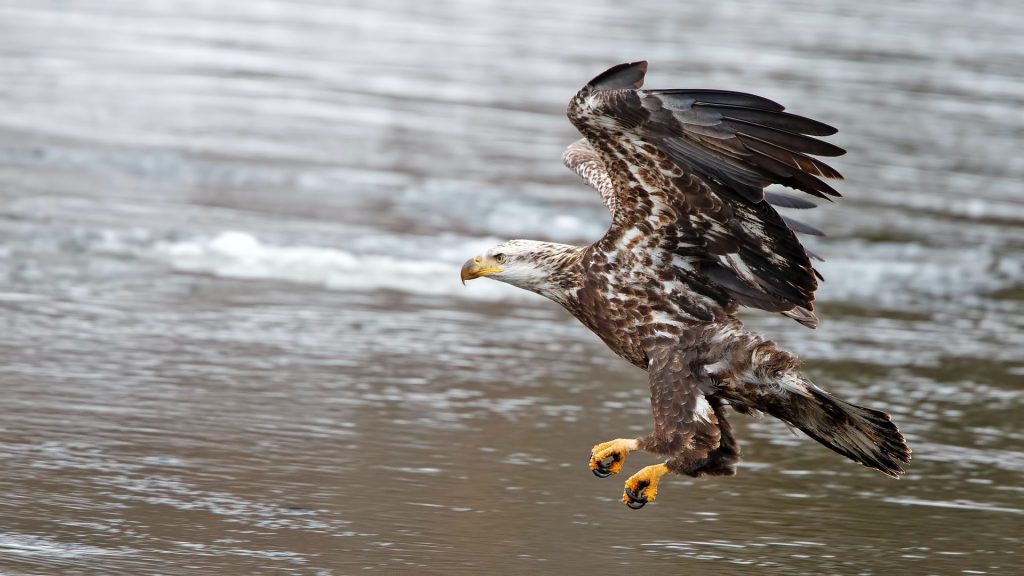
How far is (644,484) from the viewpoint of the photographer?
544 cm

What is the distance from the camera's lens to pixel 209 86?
54.4 ft

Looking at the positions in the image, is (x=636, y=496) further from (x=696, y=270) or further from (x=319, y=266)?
(x=319, y=266)

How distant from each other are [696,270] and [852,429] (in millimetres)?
798

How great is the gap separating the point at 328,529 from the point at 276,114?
34.2 ft

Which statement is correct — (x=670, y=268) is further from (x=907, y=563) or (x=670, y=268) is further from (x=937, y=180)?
(x=937, y=180)

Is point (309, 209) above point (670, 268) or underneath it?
above

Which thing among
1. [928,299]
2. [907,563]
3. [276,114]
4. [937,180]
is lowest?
[907,563]

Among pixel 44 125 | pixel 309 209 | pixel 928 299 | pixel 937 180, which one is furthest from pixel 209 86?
pixel 928 299

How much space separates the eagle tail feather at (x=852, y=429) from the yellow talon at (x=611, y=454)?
0.63 meters

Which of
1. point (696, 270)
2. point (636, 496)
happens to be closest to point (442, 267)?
point (696, 270)

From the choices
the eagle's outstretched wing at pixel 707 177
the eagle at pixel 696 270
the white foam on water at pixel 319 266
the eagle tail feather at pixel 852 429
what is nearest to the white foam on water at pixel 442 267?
the white foam on water at pixel 319 266

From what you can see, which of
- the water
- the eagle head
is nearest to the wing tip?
the eagle head

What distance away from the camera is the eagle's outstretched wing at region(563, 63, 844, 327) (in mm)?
5246

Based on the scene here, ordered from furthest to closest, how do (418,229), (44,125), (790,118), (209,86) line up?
(209,86) → (44,125) → (418,229) → (790,118)
